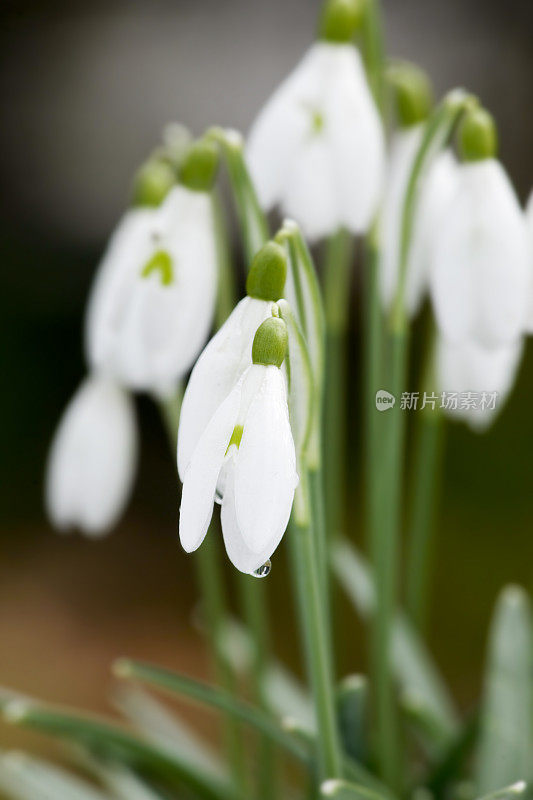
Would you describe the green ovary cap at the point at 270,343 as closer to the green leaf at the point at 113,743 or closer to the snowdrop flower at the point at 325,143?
the snowdrop flower at the point at 325,143

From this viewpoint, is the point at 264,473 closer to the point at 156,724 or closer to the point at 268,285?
the point at 268,285

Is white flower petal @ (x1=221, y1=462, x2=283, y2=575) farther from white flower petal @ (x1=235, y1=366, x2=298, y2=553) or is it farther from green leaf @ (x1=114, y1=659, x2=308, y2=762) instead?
green leaf @ (x1=114, y1=659, x2=308, y2=762)

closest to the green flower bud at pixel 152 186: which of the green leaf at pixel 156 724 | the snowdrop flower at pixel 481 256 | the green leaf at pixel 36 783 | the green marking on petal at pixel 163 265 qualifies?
the green marking on petal at pixel 163 265

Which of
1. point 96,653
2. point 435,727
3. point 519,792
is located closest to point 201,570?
point 435,727

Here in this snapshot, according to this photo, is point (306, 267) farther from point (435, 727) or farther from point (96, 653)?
point (96, 653)

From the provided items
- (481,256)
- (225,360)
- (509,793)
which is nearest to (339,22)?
(481,256)

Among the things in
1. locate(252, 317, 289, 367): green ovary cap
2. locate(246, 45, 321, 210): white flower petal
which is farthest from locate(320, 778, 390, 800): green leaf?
locate(246, 45, 321, 210): white flower petal
